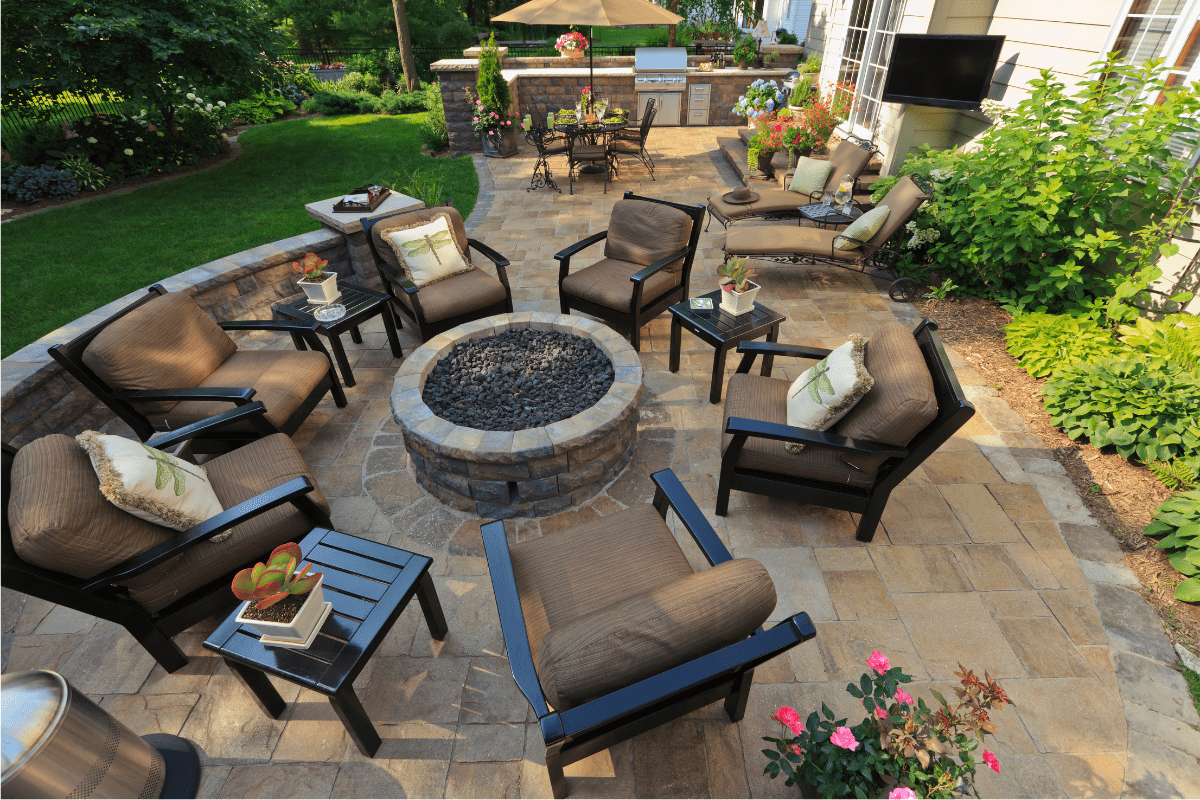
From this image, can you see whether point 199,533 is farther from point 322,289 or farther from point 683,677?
point 322,289

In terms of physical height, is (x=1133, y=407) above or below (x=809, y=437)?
below

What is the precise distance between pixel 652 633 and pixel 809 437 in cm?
155

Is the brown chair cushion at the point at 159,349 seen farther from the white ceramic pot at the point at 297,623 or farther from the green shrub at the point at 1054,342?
the green shrub at the point at 1054,342

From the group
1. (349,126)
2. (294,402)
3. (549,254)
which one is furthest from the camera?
(349,126)

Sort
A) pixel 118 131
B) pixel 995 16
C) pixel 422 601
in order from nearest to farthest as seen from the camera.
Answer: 1. pixel 422 601
2. pixel 995 16
3. pixel 118 131

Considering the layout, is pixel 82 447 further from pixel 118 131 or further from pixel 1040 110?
pixel 118 131

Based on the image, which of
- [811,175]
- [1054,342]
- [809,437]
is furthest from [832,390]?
[811,175]

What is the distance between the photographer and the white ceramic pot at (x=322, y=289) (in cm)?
393

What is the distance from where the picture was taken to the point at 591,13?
18.7 feet

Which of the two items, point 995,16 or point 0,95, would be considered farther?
point 0,95

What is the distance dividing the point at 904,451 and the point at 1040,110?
352cm

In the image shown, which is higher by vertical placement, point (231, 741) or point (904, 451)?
point (904, 451)

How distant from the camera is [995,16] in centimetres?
559

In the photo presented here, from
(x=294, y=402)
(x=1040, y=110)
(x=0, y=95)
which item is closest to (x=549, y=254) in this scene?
(x=294, y=402)
